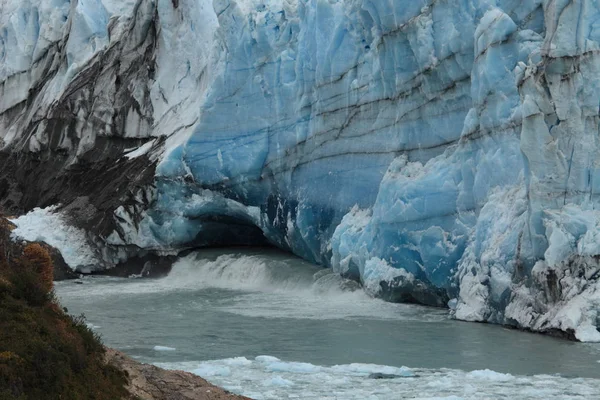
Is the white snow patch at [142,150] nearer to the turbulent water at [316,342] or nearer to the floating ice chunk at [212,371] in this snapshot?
the turbulent water at [316,342]

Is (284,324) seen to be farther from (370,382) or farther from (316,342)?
(370,382)

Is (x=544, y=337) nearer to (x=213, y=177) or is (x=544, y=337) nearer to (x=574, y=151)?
(x=574, y=151)

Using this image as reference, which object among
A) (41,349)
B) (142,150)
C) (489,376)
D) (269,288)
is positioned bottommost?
(489,376)

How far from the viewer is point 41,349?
8.85 metres

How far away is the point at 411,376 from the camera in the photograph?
44.4ft

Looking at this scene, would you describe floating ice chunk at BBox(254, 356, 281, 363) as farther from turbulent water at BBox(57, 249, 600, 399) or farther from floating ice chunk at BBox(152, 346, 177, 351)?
floating ice chunk at BBox(152, 346, 177, 351)

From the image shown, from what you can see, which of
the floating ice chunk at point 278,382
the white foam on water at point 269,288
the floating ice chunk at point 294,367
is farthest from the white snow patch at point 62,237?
the floating ice chunk at point 278,382

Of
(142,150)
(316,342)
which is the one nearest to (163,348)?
(316,342)

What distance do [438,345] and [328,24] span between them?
10256mm

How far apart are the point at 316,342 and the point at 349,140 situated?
7396 millimetres

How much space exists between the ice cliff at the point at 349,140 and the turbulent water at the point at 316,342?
3.14 feet

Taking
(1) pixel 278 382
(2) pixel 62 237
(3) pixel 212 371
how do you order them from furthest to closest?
(2) pixel 62 237 < (3) pixel 212 371 < (1) pixel 278 382

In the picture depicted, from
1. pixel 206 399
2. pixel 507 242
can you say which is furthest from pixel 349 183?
pixel 206 399

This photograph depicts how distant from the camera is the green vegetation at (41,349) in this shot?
8.51m
